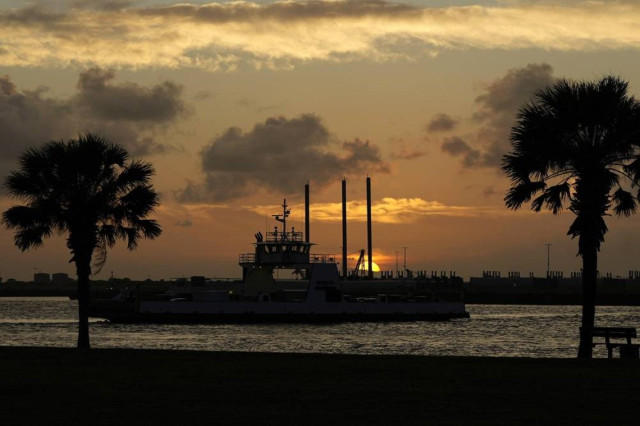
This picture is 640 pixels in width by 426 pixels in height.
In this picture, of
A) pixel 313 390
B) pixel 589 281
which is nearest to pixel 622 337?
pixel 589 281

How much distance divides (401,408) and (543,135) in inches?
879

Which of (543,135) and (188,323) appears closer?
(543,135)

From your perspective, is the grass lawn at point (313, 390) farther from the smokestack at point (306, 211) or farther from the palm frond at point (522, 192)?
the smokestack at point (306, 211)

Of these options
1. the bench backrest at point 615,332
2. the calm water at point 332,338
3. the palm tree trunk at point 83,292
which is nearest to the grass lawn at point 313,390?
the bench backrest at point 615,332

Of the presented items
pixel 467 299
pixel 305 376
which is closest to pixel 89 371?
pixel 305 376

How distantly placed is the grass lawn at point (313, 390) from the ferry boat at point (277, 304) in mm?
61241

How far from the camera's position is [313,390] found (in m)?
21.0

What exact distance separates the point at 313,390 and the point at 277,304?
7073 centimetres

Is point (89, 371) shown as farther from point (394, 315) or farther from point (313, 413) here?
point (394, 315)

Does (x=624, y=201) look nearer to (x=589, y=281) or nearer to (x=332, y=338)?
(x=589, y=281)

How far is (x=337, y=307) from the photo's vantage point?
301 feet

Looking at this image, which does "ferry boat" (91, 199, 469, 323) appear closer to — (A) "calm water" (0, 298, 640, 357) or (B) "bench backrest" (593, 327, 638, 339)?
Result: (A) "calm water" (0, 298, 640, 357)

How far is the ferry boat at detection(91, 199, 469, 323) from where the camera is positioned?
90.6m

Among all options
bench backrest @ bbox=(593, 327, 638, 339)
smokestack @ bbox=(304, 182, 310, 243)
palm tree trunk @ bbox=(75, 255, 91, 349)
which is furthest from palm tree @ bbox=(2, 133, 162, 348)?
smokestack @ bbox=(304, 182, 310, 243)
